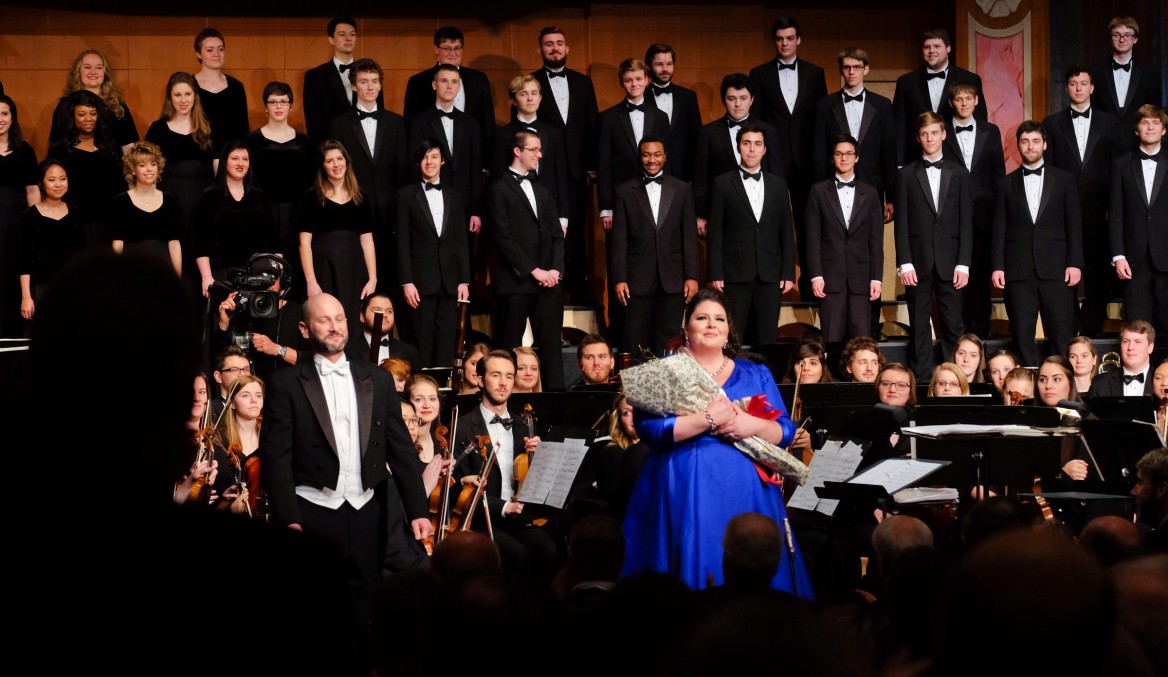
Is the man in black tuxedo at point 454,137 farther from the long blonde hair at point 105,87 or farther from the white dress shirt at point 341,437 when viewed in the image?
the white dress shirt at point 341,437

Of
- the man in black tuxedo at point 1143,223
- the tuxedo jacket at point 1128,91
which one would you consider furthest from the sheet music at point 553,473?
the tuxedo jacket at point 1128,91

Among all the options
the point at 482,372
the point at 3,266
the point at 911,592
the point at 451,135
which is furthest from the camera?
the point at 451,135

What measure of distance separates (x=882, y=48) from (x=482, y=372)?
242 inches

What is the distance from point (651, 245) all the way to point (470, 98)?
5.21ft

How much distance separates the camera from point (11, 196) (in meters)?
7.77

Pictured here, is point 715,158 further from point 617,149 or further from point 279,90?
point 279,90

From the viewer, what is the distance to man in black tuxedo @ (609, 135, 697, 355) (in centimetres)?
802

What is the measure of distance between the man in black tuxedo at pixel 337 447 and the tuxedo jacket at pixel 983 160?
524 centimetres

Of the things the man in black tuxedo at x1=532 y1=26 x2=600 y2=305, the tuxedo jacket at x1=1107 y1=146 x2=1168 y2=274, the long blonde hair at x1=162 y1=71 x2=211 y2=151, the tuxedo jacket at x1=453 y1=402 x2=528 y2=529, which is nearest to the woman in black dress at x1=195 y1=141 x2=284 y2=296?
the long blonde hair at x1=162 y1=71 x2=211 y2=151

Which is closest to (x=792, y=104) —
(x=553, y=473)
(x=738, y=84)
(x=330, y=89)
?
(x=738, y=84)

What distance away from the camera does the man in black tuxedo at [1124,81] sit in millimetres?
8750

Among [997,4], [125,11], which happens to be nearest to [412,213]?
[125,11]

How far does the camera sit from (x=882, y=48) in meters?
10.7

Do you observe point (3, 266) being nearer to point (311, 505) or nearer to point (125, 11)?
point (125, 11)
